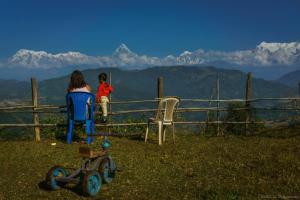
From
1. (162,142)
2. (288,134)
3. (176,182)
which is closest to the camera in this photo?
(176,182)

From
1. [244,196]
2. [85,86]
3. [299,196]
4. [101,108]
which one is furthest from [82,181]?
[101,108]

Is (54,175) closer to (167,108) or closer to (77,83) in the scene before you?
(77,83)

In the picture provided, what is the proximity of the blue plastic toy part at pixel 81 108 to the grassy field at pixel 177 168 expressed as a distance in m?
0.86

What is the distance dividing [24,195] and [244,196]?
3.76 m

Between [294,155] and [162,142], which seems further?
[162,142]

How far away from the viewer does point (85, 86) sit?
10117 mm

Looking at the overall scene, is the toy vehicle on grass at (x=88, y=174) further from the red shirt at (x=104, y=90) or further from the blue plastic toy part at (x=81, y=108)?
the red shirt at (x=104, y=90)

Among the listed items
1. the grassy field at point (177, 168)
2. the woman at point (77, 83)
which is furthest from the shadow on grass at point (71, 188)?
the woman at point (77, 83)

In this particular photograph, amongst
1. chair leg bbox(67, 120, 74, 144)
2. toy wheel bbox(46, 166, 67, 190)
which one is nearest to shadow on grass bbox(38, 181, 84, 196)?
toy wheel bbox(46, 166, 67, 190)

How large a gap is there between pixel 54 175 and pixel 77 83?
3.82m

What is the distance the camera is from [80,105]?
32.7 feet

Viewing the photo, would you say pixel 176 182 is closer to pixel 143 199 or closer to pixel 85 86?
pixel 143 199

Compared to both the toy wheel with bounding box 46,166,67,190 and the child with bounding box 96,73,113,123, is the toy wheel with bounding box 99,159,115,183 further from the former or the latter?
the child with bounding box 96,73,113,123

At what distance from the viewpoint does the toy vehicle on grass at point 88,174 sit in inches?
243
